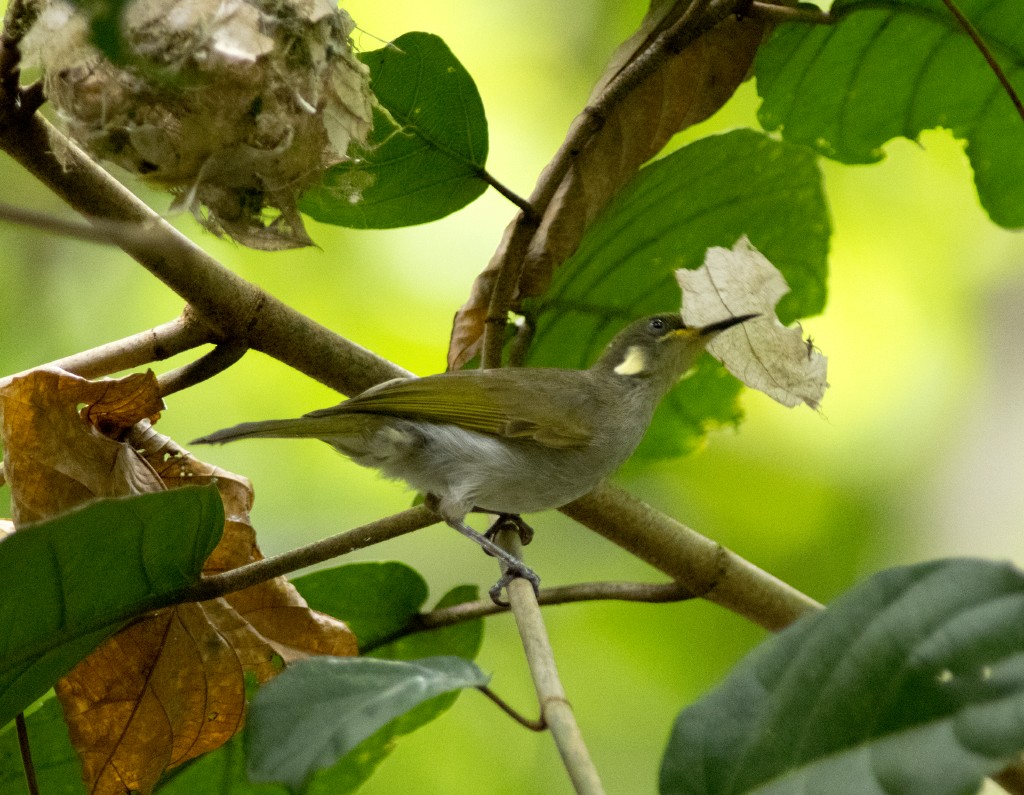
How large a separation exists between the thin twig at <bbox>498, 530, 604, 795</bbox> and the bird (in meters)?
0.76

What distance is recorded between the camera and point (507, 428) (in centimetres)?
322

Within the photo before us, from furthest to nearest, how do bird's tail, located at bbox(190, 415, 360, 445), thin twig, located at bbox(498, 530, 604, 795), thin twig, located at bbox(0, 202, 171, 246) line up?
bird's tail, located at bbox(190, 415, 360, 445), thin twig, located at bbox(498, 530, 604, 795), thin twig, located at bbox(0, 202, 171, 246)

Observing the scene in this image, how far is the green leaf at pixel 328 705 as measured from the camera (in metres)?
1.38

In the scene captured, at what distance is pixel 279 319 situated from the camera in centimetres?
233

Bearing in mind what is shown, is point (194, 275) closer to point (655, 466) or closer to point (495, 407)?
point (495, 407)

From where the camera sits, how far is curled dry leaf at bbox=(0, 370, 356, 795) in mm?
2123

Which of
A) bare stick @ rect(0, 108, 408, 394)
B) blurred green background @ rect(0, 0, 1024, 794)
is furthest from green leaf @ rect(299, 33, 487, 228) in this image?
blurred green background @ rect(0, 0, 1024, 794)

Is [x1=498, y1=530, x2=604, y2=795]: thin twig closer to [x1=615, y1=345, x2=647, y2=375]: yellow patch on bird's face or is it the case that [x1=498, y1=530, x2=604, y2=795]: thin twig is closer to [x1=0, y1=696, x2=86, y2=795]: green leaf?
[x1=0, y1=696, x2=86, y2=795]: green leaf

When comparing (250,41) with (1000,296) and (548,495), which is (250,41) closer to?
(548,495)

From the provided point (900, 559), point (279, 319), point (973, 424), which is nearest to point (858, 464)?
point (900, 559)

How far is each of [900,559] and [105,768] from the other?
3554mm

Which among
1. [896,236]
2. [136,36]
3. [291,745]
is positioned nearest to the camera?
[291,745]

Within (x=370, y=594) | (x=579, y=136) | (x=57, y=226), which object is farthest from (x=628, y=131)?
(x=57, y=226)

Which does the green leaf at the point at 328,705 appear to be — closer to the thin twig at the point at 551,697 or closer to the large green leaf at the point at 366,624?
the thin twig at the point at 551,697
